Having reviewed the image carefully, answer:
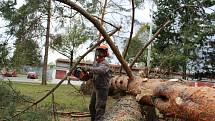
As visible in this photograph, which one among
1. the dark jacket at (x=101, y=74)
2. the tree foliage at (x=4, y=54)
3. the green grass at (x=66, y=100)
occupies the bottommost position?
the green grass at (x=66, y=100)

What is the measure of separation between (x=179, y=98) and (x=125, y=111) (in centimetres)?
216

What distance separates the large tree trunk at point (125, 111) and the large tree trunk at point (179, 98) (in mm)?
768

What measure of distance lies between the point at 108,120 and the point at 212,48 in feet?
72.3

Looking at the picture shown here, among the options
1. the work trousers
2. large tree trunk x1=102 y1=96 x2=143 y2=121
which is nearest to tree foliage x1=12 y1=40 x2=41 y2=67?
the work trousers

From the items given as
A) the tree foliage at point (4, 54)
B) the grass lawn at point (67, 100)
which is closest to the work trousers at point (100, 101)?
the grass lawn at point (67, 100)

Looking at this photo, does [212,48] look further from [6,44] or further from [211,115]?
[211,115]

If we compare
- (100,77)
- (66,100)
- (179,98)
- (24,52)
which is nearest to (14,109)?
(24,52)

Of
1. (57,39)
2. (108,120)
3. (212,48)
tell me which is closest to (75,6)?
(108,120)

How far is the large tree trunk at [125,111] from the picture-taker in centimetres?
577

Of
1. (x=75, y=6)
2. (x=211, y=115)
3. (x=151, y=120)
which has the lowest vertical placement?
(x=151, y=120)

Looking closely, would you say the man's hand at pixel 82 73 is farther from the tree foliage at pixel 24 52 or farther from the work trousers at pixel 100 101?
the tree foliage at pixel 24 52

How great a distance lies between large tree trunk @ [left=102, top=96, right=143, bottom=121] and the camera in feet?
18.9

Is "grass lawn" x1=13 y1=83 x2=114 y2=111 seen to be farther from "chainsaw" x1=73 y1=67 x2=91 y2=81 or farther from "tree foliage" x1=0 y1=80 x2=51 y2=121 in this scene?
"chainsaw" x1=73 y1=67 x2=91 y2=81

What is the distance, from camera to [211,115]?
11.1 ft
